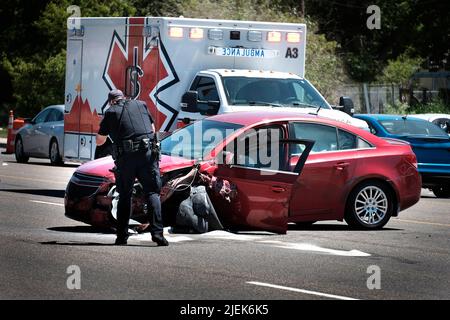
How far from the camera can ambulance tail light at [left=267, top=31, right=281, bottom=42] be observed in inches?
790

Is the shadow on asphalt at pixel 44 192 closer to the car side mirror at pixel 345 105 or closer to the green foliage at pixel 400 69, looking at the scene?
the car side mirror at pixel 345 105

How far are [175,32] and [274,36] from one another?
71.9 inches

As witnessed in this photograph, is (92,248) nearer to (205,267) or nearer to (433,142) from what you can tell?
(205,267)

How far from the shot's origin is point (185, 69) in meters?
19.3

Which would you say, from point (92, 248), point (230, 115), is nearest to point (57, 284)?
point (92, 248)

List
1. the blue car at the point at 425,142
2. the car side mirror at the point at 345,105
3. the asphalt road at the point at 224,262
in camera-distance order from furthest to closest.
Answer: the blue car at the point at 425,142
the car side mirror at the point at 345,105
the asphalt road at the point at 224,262

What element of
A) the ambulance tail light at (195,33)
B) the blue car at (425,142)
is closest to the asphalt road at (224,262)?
the ambulance tail light at (195,33)

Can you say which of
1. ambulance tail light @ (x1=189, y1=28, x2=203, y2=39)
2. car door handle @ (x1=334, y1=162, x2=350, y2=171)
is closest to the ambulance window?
ambulance tail light @ (x1=189, y1=28, x2=203, y2=39)

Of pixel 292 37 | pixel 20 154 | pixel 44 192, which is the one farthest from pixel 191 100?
pixel 20 154

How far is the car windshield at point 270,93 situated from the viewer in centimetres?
1861

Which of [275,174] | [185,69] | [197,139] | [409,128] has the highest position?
[185,69]

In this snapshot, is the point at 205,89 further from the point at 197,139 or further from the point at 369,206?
the point at 369,206

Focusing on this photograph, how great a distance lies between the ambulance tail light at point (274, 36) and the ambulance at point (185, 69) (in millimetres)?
16

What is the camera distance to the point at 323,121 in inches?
604
